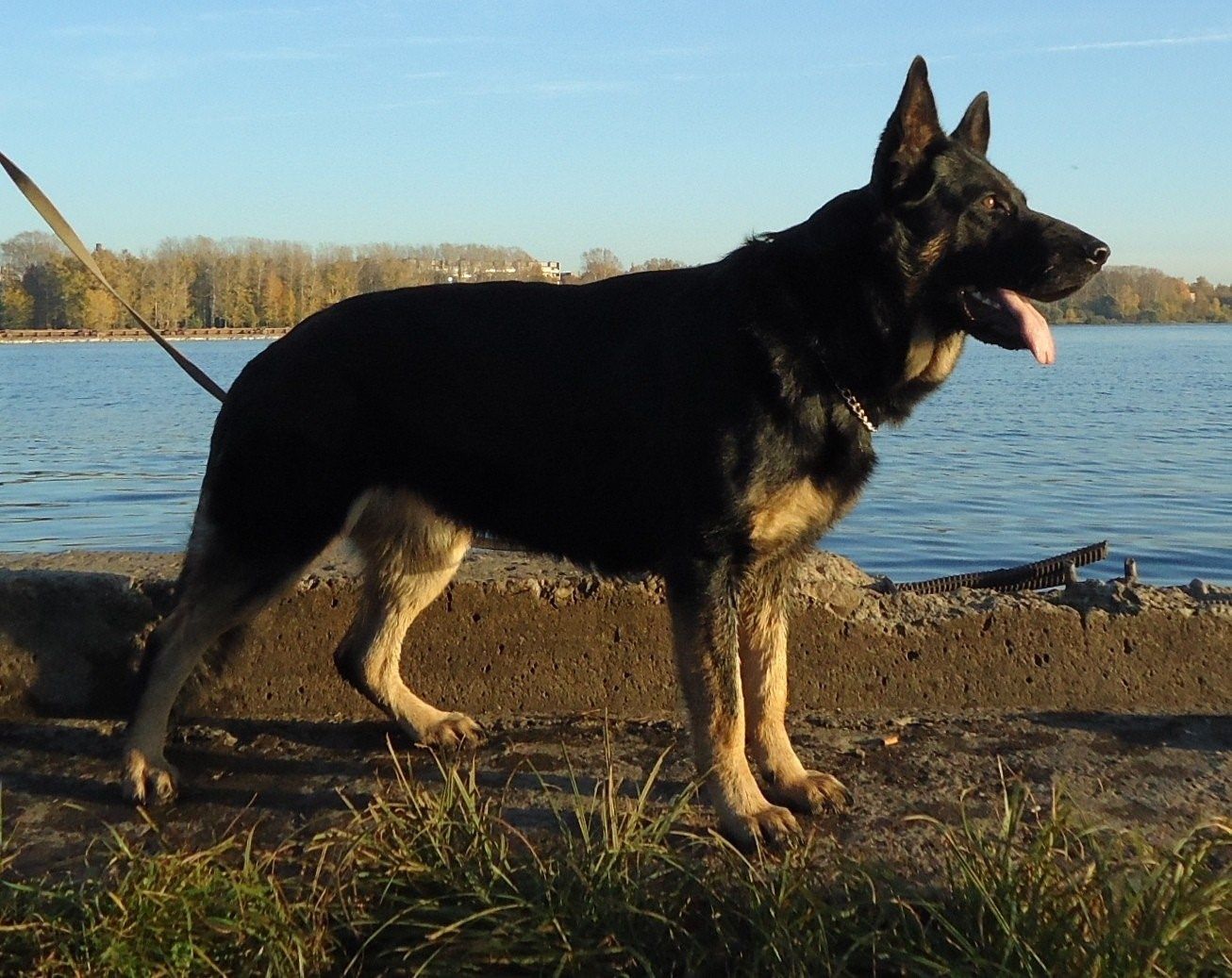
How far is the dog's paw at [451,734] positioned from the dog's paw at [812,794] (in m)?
1.19

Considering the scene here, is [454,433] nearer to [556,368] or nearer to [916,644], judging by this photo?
[556,368]

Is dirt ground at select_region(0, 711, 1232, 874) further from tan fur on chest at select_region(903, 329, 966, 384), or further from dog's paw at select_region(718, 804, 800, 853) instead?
tan fur on chest at select_region(903, 329, 966, 384)

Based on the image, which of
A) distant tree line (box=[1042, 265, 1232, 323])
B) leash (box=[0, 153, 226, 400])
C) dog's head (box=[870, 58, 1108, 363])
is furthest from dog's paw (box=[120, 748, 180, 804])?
distant tree line (box=[1042, 265, 1232, 323])

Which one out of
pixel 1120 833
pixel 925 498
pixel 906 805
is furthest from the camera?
pixel 925 498

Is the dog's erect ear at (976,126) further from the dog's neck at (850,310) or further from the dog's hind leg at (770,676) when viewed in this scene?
the dog's hind leg at (770,676)

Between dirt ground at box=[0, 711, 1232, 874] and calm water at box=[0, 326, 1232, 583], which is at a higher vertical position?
dirt ground at box=[0, 711, 1232, 874]

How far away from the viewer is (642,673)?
16.9 feet

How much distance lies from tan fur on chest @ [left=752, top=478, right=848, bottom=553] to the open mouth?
2.59 feet

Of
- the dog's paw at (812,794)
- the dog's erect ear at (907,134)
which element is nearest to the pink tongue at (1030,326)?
the dog's erect ear at (907,134)

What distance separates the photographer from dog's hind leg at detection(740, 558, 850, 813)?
418 centimetres

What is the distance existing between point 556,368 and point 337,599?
1443 mm

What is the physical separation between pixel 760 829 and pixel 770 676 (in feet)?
2.15

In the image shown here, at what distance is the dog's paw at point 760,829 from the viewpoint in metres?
3.80

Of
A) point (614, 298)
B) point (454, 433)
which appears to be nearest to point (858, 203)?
point (614, 298)
